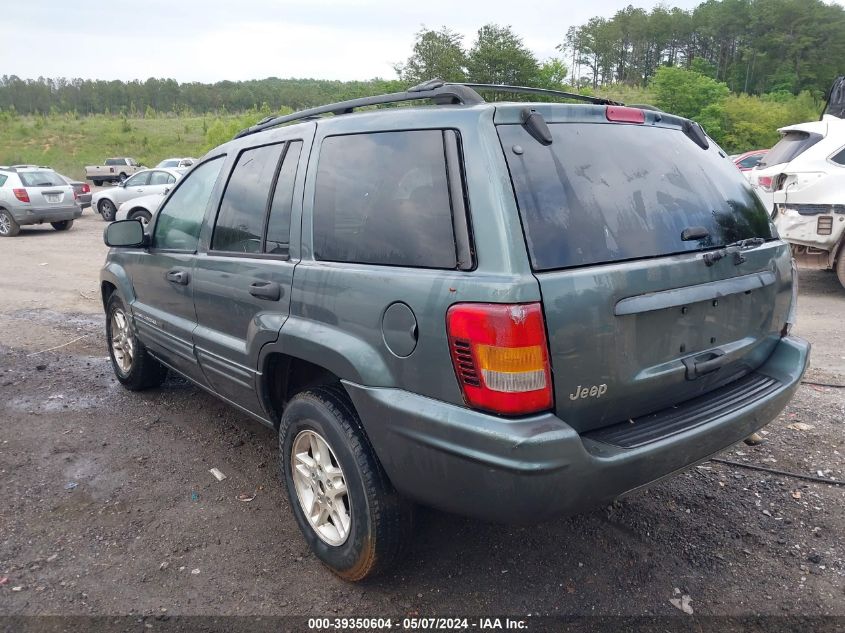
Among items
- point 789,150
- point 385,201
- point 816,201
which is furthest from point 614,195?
point 789,150

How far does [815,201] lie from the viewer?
7.32 m

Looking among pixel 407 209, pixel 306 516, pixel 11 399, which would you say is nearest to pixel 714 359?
pixel 407 209

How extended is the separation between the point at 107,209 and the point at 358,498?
1924cm

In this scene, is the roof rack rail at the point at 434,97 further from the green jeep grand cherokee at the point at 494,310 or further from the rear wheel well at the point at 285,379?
the rear wheel well at the point at 285,379

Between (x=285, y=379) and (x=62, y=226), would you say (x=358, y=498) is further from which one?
(x=62, y=226)

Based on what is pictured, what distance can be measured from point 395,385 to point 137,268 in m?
2.77

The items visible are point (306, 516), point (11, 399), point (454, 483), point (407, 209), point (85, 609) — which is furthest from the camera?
point (11, 399)

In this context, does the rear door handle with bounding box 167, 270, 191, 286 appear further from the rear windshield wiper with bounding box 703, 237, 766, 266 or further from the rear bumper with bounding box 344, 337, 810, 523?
the rear windshield wiper with bounding box 703, 237, 766, 266

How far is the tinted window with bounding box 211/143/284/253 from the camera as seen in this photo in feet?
9.99

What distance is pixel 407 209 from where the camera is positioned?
2320 mm

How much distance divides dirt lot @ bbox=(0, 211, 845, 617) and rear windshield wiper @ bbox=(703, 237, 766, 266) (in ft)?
3.60

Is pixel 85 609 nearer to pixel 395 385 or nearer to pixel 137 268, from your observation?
pixel 395 385

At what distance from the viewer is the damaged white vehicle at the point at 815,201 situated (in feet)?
23.8

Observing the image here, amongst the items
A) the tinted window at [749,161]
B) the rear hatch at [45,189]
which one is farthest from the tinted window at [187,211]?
the tinted window at [749,161]
